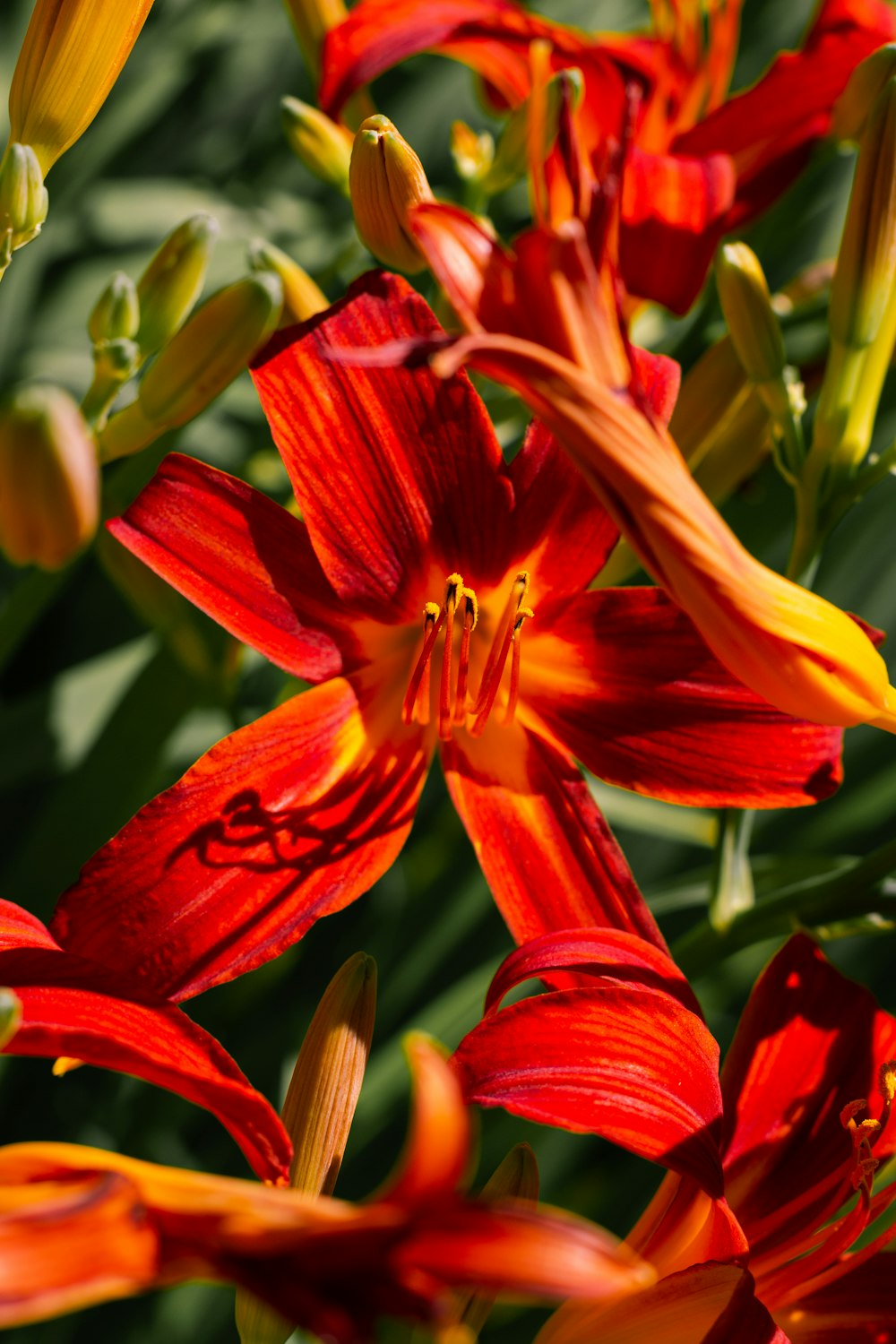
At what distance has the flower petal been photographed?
1.67 feet

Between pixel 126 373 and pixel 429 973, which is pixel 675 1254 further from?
pixel 126 373

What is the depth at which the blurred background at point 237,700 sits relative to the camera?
0.89 meters

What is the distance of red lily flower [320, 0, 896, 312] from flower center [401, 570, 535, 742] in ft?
0.70

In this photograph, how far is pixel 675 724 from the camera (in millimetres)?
757

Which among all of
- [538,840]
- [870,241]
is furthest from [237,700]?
[870,241]

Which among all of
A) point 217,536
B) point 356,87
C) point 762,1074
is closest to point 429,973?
point 762,1074

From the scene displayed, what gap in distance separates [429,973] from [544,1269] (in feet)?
2.33

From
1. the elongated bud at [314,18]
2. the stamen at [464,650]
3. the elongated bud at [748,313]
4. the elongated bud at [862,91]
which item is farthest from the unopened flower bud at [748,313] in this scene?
the elongated bud at [314,18]

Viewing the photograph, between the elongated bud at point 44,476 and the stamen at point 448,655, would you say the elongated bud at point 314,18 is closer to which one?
the stamen at point 448,655

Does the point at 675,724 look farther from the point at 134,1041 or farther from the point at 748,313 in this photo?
the point at 134,1041

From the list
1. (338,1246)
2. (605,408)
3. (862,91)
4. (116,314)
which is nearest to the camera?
(338,1246)

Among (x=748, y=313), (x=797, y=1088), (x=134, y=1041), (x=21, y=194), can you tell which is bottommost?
(x=797, y=1088)

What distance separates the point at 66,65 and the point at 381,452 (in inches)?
9.8

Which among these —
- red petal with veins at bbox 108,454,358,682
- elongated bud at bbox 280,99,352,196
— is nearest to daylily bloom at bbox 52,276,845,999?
red petal with veins at bbox 108,454,358,682
